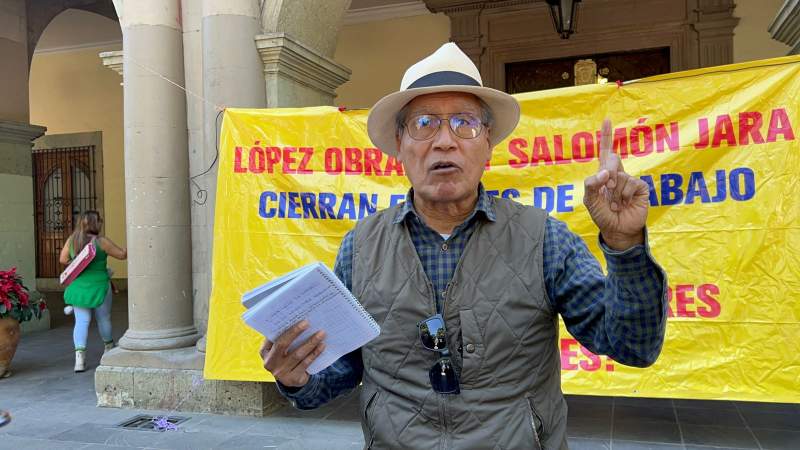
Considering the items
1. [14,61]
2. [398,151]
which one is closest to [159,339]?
[398,151]

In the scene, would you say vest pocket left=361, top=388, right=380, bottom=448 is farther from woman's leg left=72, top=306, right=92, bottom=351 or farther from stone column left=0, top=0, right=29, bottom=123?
stone column left=0, top=0, right=29, bottom=123

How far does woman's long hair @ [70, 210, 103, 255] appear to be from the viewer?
7047 millimetres

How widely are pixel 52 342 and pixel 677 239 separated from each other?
7.91 metres

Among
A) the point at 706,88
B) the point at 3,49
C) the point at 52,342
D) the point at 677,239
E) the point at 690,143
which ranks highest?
the point at 3,49

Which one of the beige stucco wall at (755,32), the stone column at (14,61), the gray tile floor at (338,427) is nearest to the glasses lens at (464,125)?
the gray tile floor at (338,427)

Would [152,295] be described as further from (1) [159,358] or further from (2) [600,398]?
(2) [600,398]

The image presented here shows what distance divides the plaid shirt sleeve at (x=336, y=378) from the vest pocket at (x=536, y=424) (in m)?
0.57

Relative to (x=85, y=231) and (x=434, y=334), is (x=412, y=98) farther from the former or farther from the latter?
(x=85, y=231)

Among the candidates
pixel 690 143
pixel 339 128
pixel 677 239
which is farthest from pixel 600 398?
pixel 339 128

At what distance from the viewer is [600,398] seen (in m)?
5.42

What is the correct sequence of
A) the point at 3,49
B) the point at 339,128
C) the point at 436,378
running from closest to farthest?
1. the point at 436,378
2. the point at 339,128
3. the point at 3,49

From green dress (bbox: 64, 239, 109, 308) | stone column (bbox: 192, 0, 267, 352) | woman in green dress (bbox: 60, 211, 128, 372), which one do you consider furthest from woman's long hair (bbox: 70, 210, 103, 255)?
stone column (bbox: 192, 0, 267, 352)

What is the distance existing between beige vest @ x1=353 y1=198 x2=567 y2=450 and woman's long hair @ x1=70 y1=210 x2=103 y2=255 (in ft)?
20.4

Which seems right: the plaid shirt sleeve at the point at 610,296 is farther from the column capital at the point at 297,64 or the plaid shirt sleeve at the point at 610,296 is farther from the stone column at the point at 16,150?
the stone column at the point at 16,150
